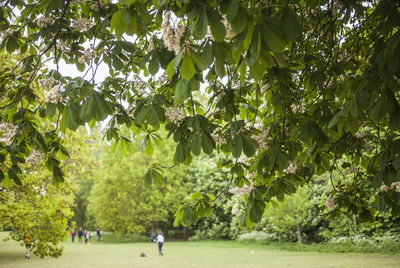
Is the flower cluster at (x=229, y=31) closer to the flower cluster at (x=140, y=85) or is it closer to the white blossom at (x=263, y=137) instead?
the flower cluster at (x=140, y=85)

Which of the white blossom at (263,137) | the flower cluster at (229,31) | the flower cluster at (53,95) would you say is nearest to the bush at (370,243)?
the white blossom at (263,137)

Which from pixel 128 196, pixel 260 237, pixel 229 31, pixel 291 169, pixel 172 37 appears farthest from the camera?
pixel 128 196

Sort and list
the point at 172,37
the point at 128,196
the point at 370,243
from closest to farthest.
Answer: the point at 172,37 → the point at 370,243 → the point at 128,196

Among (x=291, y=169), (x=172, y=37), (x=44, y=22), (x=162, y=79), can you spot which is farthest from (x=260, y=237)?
(x=172, y=37)

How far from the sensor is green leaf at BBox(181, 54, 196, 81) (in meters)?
1.48

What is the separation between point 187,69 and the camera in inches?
58.6

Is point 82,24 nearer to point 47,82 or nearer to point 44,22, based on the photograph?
point 44,22

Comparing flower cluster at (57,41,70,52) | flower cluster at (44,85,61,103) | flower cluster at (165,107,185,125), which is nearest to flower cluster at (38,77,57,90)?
flower cluster at (44,85,61,103)

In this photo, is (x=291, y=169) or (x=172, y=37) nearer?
(x=172, y=37)

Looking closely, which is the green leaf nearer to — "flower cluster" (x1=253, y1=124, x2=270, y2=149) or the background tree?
"flower cluster" (x1=253, y1=124, x2=270, y2=149)

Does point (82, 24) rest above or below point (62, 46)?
above

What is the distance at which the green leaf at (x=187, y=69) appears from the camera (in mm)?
1480

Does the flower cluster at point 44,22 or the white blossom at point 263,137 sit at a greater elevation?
the flower cluster at point 44,22

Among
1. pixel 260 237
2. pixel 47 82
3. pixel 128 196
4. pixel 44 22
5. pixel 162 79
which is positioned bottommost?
pixel 260 237
